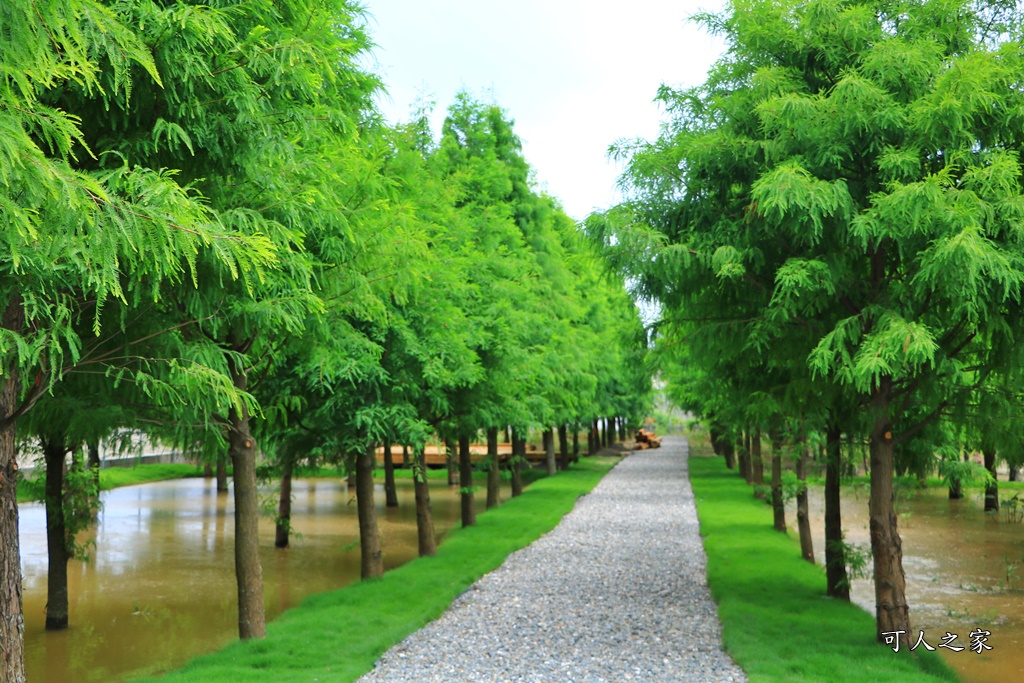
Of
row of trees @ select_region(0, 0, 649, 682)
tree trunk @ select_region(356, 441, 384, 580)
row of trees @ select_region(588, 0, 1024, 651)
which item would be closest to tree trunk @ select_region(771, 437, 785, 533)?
row of trees @ select_region(0, 0, 649, 682)

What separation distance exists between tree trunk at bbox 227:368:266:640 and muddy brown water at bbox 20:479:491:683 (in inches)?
48.9

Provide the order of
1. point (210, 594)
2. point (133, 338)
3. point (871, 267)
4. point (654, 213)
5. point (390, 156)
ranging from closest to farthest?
point (133, 338) → point (871, 267) → point (654, 213) → point (390, 156) → point (210, 594)

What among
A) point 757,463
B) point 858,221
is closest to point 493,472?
point 757,463

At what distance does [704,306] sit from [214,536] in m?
14.8

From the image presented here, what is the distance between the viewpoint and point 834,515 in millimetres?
11734

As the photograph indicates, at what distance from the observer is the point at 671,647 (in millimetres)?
9070

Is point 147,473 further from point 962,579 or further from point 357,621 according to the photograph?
point 962,579

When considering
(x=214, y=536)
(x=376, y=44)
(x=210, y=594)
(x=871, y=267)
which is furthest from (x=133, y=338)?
(x=214, y=536)

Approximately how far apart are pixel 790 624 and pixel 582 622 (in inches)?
91.8

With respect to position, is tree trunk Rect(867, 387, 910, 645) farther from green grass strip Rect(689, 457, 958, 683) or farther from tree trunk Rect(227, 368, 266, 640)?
tree trunk Rect(227, 368, 266, 640)

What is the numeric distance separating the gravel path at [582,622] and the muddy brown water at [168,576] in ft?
9.81

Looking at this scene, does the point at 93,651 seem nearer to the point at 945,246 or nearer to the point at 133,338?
the point at 133,338

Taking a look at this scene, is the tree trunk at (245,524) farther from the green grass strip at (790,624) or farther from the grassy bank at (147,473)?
the grassy bank at (147,473)

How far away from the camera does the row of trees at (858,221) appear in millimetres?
7359
